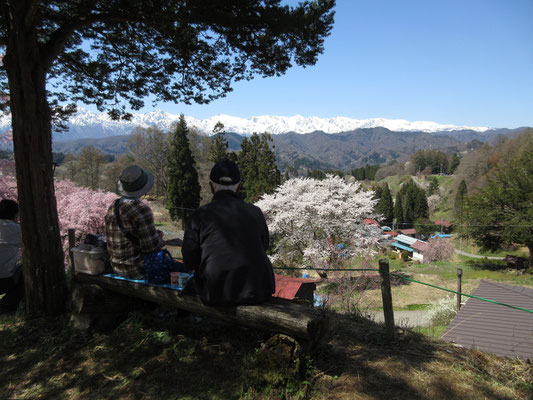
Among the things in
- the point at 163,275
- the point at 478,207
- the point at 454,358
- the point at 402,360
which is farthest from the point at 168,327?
the point at 478,207

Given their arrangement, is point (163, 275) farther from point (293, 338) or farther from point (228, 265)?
point (293, 338)

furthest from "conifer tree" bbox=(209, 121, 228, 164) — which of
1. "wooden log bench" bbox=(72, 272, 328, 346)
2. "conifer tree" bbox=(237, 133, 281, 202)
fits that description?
"wooden log bench" bbox=(72, 272, 328, 346)

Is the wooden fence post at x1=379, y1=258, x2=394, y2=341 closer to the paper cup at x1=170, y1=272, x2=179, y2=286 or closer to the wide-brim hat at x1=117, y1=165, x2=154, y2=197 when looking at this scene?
the paper cup at x1=170, y1=272, x2=179, y2=286

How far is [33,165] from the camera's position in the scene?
338 centimetres

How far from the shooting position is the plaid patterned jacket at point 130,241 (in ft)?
9.48

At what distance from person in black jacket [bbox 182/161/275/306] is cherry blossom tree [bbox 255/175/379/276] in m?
15.7

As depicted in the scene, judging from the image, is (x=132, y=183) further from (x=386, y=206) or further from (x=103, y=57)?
(x=386, y=206)

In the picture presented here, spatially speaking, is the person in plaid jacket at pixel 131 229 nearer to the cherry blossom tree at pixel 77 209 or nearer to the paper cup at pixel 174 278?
the paper cup at pixel 174 278

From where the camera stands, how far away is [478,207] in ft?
92.2

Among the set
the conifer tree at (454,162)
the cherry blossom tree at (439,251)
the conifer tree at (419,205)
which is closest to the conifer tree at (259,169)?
the cherry blossom tree at (439,251)

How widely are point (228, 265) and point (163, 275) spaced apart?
3.44 feet

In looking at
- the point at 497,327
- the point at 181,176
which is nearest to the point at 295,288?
the point at 497,327

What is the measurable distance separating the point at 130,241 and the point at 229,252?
1.27m

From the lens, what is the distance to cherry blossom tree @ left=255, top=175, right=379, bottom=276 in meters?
18.3
